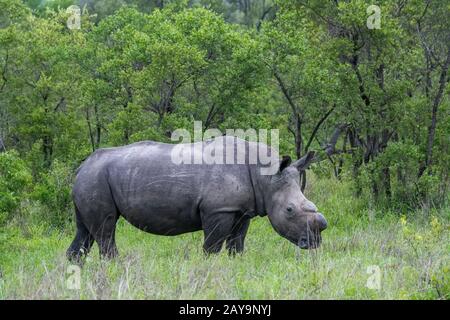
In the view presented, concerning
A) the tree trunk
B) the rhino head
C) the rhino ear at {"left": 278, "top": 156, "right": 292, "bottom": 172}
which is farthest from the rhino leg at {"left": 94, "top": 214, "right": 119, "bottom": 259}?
the tree trunk

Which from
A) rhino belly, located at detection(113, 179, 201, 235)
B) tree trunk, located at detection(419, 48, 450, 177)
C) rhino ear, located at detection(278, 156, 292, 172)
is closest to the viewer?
rhino ear, located at detection(278, 156, 292, 172)

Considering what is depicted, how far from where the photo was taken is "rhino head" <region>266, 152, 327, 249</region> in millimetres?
9180

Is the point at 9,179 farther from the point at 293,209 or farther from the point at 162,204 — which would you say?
the point at 293,209

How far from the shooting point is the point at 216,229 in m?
9.30

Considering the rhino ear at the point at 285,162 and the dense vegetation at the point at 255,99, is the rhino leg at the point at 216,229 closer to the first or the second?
the rhino ear at the point at 285,162

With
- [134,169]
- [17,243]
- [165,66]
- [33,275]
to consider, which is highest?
[165,66]

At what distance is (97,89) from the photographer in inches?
631

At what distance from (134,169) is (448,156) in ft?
21.5

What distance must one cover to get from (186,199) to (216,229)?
550mm

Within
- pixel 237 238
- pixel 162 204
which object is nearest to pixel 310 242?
pixel 237 238

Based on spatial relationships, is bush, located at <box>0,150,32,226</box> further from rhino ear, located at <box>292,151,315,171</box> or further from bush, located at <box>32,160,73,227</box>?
rhino ear, located at <box>292,151,315,171</box>

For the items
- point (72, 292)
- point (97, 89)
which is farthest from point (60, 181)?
point (72, 292)

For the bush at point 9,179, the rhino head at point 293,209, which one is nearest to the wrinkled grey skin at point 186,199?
the rhino head at point 293,209
